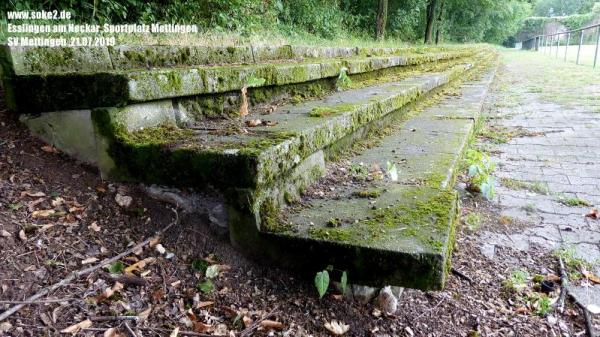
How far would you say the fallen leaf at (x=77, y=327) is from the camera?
1.17 m

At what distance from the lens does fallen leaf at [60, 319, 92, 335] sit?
46.0 inches

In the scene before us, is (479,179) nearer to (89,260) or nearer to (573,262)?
(573,262)

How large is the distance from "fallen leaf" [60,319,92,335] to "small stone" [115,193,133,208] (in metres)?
0.55

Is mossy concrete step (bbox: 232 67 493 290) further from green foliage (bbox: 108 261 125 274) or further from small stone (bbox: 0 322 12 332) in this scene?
small stone (bbox: 0 322 12 332)

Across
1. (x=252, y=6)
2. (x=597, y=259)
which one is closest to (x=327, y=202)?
(x=597, y=259)

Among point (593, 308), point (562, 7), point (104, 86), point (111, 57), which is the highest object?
point (562, 7)

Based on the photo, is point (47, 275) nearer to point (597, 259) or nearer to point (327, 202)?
point (327, 202)

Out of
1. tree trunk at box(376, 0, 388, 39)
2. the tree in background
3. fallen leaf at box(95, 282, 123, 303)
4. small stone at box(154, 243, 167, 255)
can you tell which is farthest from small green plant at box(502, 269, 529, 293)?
the tree in background

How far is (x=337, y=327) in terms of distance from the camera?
137 cm

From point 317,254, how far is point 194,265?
44 cm

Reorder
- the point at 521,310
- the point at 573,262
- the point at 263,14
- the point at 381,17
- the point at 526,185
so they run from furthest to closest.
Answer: the point at 381,17
the point at 263,14
the point at 526,185
the point at 573,262
the point at 521,310

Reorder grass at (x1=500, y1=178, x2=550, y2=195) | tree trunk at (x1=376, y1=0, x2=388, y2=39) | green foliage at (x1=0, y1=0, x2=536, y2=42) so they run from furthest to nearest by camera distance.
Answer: tree trunk at (x1=376, y1=0, x2=388, y2=39)
green foliage at (x1=0, y1=0, x2=536, y2=42)
grass at (x1=500, y1=178, x2=550, y2=195)

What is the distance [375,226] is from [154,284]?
2.52 ft

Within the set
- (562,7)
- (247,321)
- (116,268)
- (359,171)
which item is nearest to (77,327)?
(116,268)
